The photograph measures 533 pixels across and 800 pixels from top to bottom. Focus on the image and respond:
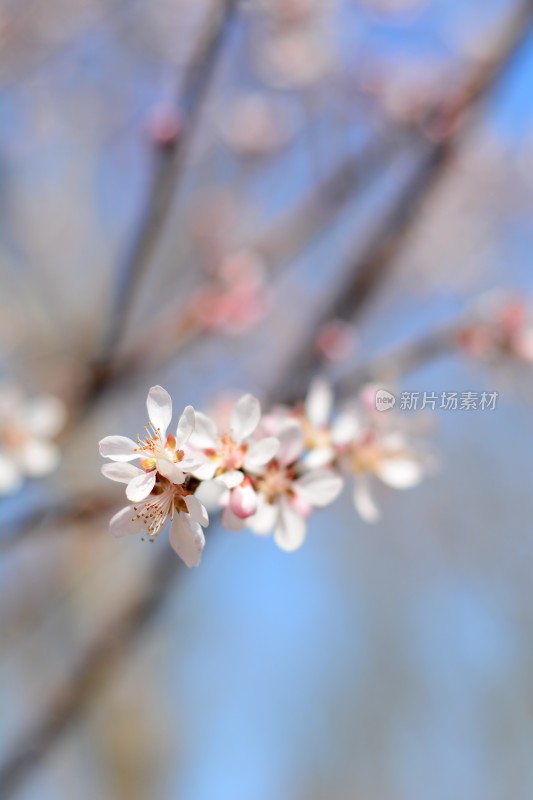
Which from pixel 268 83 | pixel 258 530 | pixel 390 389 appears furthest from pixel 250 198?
pixel 258 530

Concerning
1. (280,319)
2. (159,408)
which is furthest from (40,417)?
(280,319)

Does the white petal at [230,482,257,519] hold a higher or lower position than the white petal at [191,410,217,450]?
lower

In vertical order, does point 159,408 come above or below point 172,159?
below

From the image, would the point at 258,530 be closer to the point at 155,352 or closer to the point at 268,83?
the point at 155,352

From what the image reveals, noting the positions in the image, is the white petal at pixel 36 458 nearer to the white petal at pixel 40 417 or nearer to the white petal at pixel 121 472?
the white petal at pixel 40 417

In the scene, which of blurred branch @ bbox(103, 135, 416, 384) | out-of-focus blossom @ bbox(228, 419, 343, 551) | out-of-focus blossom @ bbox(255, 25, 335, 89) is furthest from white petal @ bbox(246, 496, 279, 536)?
out-of-focus blossom @ bbox(255, 25, 335, 89)

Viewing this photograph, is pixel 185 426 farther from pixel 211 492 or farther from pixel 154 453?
pixel 211 492

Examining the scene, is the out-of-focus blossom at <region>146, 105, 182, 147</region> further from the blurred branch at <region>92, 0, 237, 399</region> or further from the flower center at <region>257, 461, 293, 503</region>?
the flower center at <region>257, 461, 293, 503</region>

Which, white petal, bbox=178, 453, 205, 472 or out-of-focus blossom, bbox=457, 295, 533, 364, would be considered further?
out-of-focus blossom, bbox=457, 295, 533, 364
